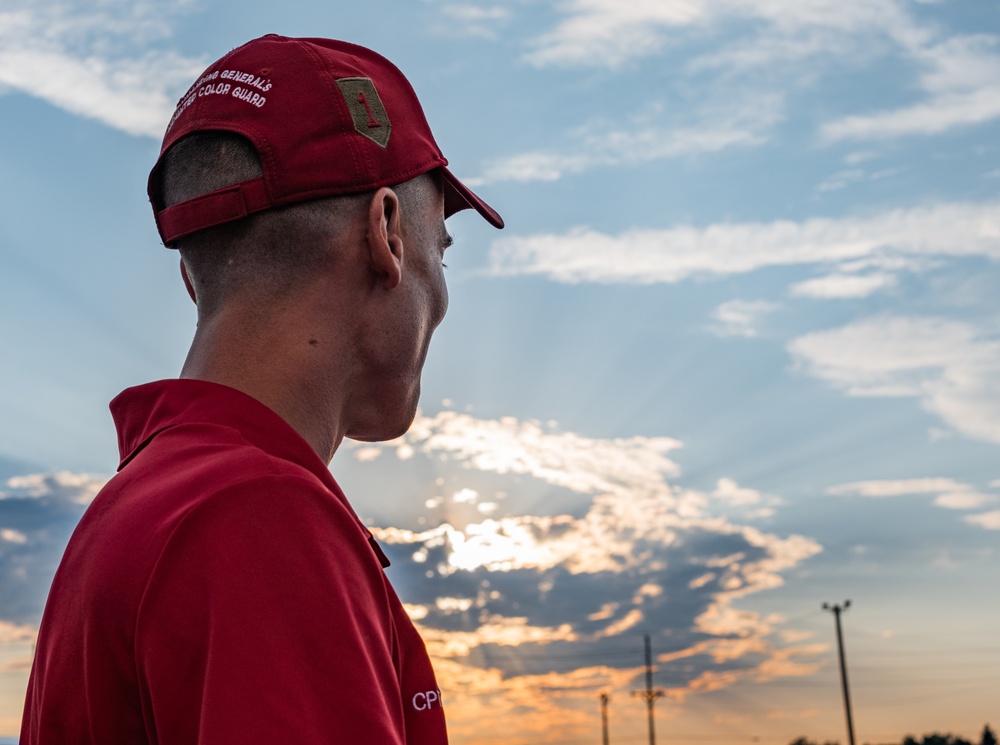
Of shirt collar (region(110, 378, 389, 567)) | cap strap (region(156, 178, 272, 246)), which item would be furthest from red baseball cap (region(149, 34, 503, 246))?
shirt collar (region(110, 378, 389, 567))

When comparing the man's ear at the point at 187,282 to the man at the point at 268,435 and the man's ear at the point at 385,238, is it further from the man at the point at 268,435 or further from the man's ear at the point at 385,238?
the man's ear at the point at 385,238

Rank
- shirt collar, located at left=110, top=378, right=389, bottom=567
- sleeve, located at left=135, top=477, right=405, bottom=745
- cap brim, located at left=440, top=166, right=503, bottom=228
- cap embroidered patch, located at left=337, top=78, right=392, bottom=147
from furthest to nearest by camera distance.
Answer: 1. cap brim, located at left=440, top=166, right=503, bottom=228
2. cap embroidered patch, located at left=337, top=78, right=392, bottom=147
3. shirt collar, located at left=110, top=378, right=389, bottom=567
4. sleeve, located at left=135, top=477, right=405, bottom=745

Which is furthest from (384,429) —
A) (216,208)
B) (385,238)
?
(216,208)

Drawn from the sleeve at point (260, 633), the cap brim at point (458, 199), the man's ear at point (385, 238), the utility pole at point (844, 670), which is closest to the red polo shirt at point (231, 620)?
the sleeve at point (260, 633)

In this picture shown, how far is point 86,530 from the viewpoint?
170cm

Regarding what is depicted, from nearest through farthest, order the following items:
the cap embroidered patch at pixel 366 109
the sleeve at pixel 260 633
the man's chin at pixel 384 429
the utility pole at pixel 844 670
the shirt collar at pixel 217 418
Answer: the sleeve at pixel 260 633
the shirt collar at pixel 217 418
the cap embroidered patch at pixel 366 109
the man's chin at pixel 384 429
the utility pole at pixel 844 670

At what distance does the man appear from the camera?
51.9 inches

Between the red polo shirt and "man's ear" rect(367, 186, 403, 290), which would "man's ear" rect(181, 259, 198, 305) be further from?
the red polo shirt

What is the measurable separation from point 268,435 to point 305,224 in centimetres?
43

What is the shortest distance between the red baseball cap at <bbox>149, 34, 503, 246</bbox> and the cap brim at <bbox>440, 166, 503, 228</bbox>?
9 centimetres

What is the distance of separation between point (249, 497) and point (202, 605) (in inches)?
5.7

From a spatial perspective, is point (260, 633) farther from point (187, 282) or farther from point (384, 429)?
point (187, 282)

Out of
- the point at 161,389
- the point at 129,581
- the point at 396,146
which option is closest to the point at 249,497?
the point at 129,581

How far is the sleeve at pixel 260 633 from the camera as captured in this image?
1.28 m
